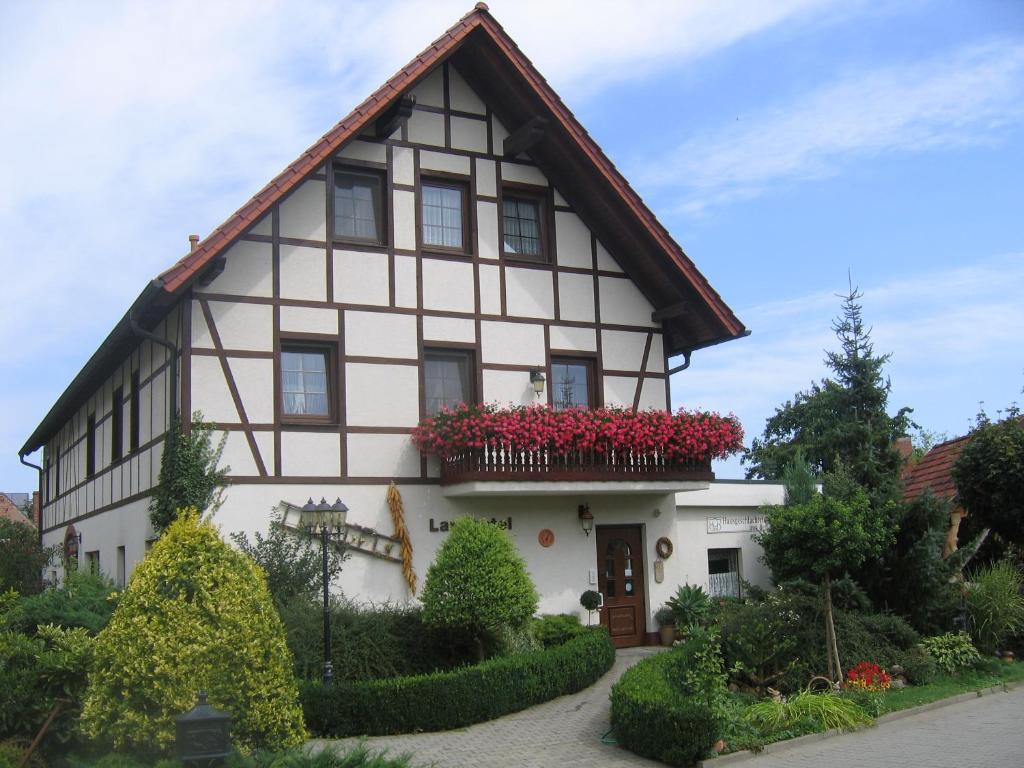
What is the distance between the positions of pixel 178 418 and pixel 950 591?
11190mm

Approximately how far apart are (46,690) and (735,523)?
13256mm

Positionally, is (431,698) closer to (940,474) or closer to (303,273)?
(303,273)

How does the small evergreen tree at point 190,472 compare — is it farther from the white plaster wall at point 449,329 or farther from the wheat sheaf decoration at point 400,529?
the white plaster wall at point 449,329

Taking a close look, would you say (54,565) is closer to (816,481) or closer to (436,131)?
(436,131)

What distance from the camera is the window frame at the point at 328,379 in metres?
15.8

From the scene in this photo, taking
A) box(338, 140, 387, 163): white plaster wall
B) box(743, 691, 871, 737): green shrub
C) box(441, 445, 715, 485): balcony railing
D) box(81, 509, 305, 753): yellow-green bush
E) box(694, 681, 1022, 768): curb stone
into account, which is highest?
box(338, 140, 387, 163): white plaster wall

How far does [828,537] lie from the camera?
13.3 m

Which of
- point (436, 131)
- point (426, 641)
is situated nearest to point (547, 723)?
point (426, 641)

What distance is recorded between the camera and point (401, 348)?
54.7 ft

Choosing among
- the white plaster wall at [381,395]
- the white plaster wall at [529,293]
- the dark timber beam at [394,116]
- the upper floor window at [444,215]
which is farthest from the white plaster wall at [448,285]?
the dark timber beam at [394,116]

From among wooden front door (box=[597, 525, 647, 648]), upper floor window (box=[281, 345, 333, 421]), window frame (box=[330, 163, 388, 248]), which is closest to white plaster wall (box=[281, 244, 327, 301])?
window frame (box=[330, 163, 388, 248])

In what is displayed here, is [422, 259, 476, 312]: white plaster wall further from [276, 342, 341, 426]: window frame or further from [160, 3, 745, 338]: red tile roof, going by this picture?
[160, 3, 745, 338]: red tile roof

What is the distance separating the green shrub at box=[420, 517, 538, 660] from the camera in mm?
13555

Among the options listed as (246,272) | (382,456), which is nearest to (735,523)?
(382,456)
